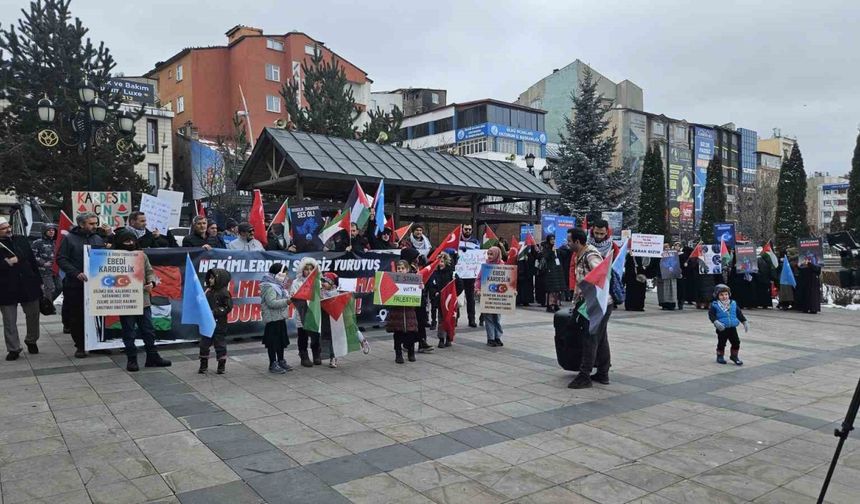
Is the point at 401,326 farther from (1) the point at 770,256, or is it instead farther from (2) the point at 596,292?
(1) the point at 770,256

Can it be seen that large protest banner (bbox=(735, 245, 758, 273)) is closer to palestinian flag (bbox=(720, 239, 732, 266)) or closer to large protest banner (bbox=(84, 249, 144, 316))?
palestinian flag (bbox=(720, 239, 732, 266))

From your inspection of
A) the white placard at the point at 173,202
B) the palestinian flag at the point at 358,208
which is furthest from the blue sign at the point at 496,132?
the white placard at the point at 173,202

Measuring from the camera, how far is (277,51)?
166ft

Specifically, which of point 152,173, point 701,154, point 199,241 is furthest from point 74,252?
point 701,154

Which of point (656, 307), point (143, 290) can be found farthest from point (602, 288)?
point (656, 307)

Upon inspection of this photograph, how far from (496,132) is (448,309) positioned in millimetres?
51280

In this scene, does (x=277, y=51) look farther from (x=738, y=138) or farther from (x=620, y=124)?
(x=738, y=138)

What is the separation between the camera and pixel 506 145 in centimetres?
6041

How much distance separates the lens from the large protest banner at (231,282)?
9.14 meters

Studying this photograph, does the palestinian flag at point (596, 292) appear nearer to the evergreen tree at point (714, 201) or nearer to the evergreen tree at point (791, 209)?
the evergreen tree at point (791, 209)

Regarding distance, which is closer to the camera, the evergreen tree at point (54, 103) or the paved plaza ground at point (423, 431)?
the paved plaza ground at point (423, 431)

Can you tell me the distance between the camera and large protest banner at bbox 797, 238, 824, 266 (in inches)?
642

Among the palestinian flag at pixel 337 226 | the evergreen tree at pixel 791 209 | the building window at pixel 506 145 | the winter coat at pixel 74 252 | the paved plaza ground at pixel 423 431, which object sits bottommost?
the paved plaza ground at pixel 423 431

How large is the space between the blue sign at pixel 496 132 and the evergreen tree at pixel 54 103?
38804 millimetres
